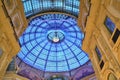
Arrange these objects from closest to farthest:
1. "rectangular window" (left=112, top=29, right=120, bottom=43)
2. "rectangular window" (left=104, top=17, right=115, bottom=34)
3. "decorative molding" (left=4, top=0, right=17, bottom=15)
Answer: "rectangular window" (left=112, top=29, right=120, bottom=43)
"rectangular window" (left=104, top=17, right=115, bottom=34)
"decorative molding" (left=4, top=0, right=17, bottom=15)

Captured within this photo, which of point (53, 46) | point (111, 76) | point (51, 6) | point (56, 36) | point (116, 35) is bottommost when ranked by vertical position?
point (53, 46)

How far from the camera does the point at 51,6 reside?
33.1 m

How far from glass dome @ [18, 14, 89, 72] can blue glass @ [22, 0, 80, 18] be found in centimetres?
674

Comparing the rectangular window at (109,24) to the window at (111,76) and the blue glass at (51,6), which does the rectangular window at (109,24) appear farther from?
the blue glass at (51,6)

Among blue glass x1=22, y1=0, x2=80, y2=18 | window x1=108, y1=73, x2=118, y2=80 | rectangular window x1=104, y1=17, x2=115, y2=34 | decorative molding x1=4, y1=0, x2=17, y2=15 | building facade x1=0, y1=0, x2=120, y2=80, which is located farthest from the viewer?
blue glass x1=22, y1=0, x2=80, y2=18

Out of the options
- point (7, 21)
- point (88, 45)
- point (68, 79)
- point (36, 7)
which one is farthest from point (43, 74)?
point (7, 21)

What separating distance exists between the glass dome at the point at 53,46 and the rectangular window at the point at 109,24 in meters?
21.1

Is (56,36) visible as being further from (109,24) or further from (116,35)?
(116,35)

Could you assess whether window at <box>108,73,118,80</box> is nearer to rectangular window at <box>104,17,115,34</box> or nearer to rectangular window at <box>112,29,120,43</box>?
rectangular window at <box>112,29,120,43</box>

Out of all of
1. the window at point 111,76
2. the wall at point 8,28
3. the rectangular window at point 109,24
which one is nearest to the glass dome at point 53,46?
the wall at point 8,28

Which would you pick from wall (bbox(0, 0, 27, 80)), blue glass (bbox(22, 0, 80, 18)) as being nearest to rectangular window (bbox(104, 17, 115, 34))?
wall (bbox(0, 0, 27, 80))

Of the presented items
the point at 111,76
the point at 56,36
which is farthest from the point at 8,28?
the point at 56,36

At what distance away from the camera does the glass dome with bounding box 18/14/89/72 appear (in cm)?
4044

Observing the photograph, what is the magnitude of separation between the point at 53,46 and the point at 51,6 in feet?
40.4
